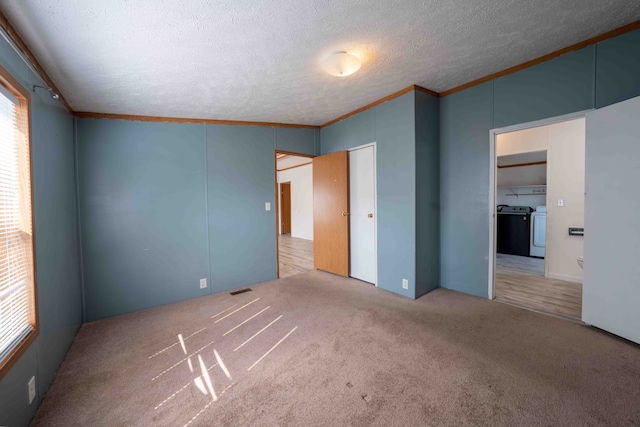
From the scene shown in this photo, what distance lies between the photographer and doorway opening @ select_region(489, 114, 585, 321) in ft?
9.64

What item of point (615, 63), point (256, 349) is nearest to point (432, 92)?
point (615, 63)

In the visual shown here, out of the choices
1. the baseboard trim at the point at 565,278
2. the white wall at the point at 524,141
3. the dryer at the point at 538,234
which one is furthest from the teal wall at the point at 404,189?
the dryer at the point at 538,234

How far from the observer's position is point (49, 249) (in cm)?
194

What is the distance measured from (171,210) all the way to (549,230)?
536 centimetres

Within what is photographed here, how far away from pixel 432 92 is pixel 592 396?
3.08 metres

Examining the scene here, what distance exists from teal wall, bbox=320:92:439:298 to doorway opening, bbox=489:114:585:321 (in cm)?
67

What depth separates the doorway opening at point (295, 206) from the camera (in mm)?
7050

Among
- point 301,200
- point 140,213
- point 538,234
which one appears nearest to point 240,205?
point 140,213

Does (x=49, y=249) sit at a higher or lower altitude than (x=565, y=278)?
higher

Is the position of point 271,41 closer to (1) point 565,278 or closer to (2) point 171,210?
(2) point 171,210

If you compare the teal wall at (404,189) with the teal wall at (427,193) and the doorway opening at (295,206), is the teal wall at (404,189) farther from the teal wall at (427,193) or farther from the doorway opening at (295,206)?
the doorway opening at (295,206)

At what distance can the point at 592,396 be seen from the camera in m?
1.56

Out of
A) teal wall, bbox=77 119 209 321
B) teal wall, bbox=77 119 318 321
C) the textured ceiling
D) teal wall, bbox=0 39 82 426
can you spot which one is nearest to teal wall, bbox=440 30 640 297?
the textured ceiling

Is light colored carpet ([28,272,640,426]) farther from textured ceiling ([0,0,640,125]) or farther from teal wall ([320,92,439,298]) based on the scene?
textured ceiling ([0,0,640,125])
